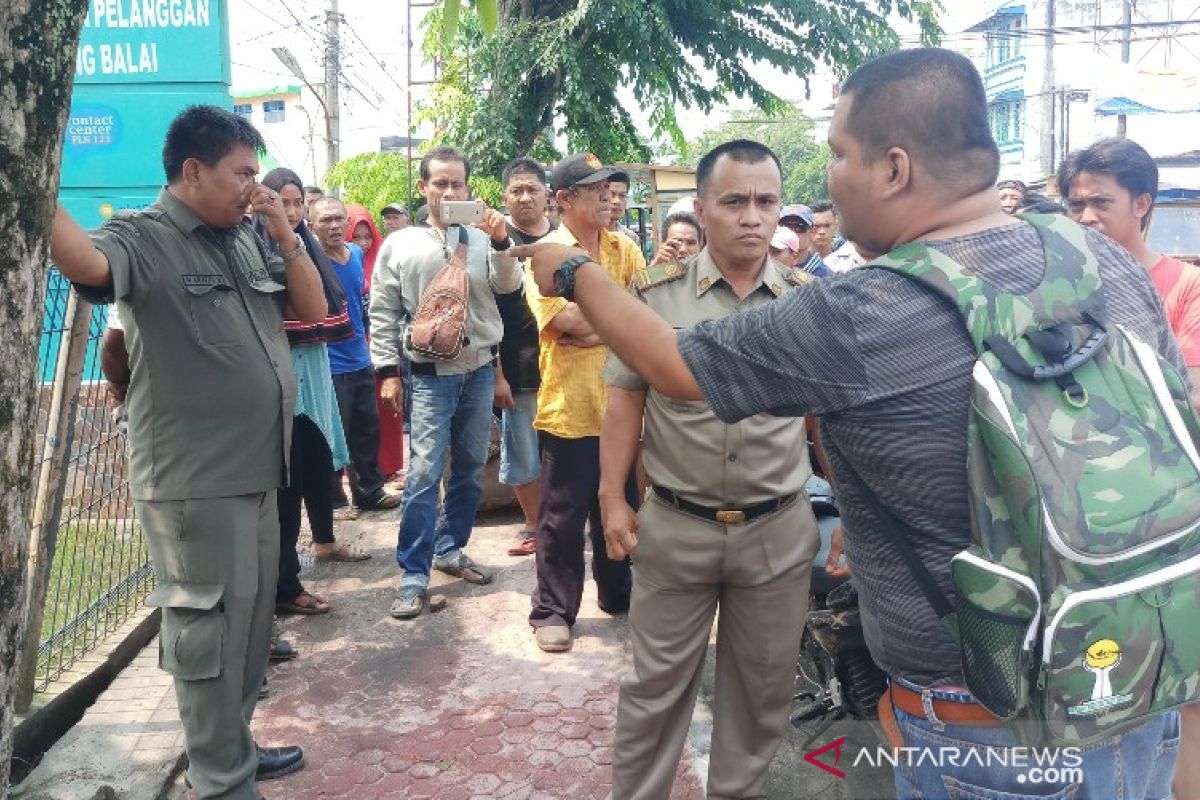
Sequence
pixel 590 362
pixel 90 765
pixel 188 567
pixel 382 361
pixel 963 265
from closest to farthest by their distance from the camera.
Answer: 1. pixel 963 265
2. pixel 188 567
3. pixel 90 765
4. pixel 590 362
5. pixel 382 361

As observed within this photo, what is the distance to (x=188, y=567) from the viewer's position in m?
2.82

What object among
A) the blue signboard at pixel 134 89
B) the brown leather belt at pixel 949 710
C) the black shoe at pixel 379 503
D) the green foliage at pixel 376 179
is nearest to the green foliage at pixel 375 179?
the green foliage at pixel 376 179

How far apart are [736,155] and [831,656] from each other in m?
1.56

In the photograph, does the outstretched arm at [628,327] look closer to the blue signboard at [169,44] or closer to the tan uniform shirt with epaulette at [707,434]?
the tan uniform shirt with epaulette at [707,434]

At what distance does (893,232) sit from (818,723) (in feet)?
8.03

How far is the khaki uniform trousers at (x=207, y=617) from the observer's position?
2.80 m

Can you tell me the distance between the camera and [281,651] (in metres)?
4.14

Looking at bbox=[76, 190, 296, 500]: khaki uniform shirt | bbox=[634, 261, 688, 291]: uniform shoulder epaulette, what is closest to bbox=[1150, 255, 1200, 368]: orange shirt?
bbox=[634, 261, 688, 291]: uniform shoulder epaulette

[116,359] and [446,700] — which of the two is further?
[446,700]

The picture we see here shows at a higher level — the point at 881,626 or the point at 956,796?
the point at 881,626

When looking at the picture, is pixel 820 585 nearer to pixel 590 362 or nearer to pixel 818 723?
pixel 818 723

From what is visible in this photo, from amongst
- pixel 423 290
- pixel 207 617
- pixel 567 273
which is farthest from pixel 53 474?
pixel 567 273

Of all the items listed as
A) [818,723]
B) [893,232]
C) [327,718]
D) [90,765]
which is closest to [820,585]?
[818,723]

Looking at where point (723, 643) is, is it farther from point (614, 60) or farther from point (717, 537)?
point (614, 60)
